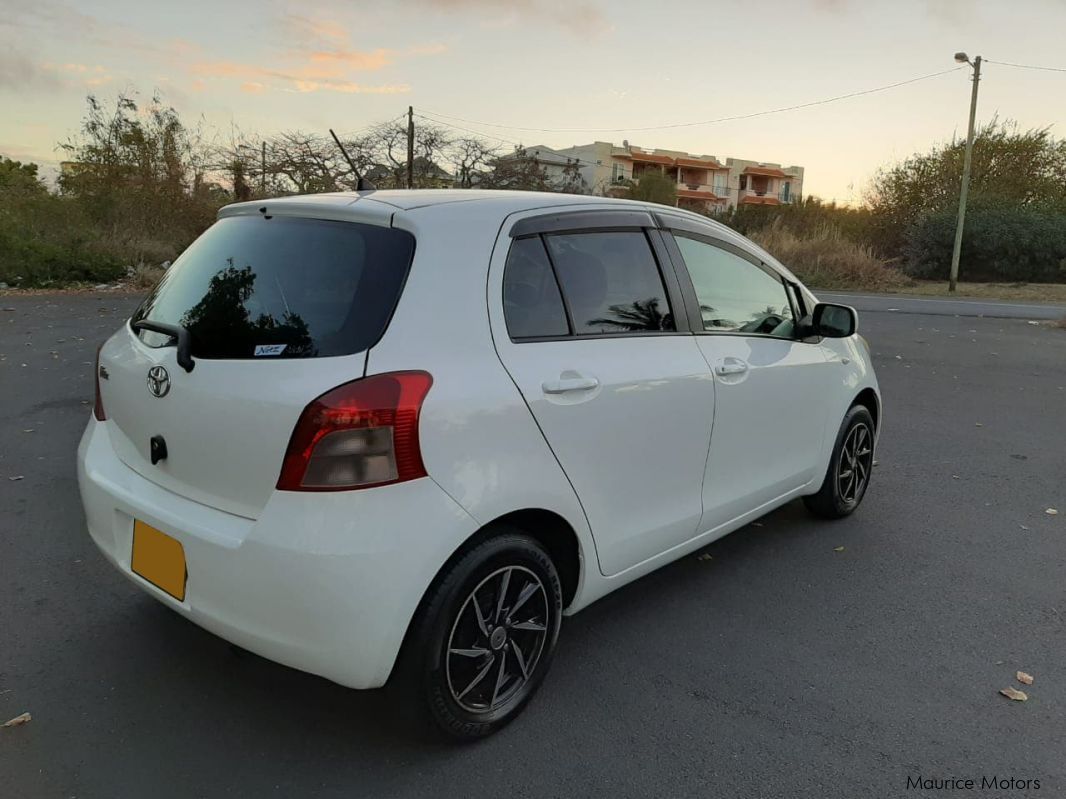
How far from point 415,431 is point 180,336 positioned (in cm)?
86

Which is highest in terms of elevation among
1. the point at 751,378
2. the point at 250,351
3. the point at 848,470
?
the point at 250,351

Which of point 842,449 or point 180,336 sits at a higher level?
point 180,336

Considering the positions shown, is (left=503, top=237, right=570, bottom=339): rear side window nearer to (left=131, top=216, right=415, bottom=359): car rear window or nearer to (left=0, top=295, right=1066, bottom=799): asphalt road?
(left=131, top=216, right=415, bottom=359): car rear window

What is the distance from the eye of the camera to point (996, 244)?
30.4m

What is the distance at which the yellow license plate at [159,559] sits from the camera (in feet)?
7.32

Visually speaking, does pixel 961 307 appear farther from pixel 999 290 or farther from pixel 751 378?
pixel 751 378

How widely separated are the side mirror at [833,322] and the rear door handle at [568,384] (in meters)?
1.72

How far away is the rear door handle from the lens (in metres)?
2.38

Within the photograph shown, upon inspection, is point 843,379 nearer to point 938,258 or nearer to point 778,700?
point 778,700

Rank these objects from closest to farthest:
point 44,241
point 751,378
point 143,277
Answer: point 751,378, point 143,277, point 44,241

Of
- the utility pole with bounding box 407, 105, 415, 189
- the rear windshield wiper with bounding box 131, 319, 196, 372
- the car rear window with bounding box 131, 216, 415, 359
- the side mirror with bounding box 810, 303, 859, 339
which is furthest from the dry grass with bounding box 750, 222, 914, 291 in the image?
the rear windshield wiper with bounding box 131, 319, 196, 372

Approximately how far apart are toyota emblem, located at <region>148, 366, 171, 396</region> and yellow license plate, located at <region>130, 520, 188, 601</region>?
0.41 meters

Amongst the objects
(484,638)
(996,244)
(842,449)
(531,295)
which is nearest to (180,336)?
(531,295)

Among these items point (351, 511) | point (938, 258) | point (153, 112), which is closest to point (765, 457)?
point (351, 511)
